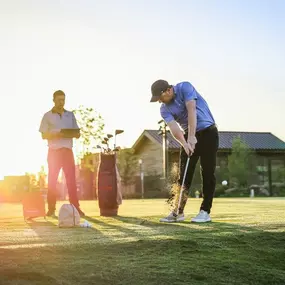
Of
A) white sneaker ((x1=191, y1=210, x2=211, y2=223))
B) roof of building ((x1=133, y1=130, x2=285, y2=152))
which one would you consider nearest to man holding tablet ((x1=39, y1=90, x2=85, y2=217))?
white sneaker ((x1=191, y1=210, x2=211, y2=223))

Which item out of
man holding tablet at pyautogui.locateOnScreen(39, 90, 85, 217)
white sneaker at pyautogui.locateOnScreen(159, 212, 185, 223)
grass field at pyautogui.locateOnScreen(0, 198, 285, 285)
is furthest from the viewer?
man holding tablet at pyautogui.locateOnScreen(39, 90, 85, 217)

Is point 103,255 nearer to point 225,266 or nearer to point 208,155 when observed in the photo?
point 225,266

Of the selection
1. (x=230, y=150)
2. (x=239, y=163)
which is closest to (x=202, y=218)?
(x=239, y=163)

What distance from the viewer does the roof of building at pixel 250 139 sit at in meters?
51.7

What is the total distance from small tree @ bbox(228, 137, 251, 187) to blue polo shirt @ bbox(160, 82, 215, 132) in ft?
132

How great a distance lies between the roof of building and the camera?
170ft

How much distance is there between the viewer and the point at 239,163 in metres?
47.4

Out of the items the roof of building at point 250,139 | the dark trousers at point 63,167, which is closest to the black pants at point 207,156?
the dark trousers at point 63,167

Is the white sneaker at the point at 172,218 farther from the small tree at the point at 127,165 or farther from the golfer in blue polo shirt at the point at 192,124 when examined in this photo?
the small tree at the point at 127,165

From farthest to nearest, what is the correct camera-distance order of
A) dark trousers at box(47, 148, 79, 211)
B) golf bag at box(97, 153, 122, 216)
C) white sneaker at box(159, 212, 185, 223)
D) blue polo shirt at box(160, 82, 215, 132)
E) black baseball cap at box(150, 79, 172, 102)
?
golf bag at box(97, 153, 122, 216) < dark trousers at box(47, 148, 79, 211) < white sneaker at box(159, 212, 185, 223) < blue polo shirt at box(160, 82, 215, 132) < black baseball cap at box(150, 79, 172, 102)

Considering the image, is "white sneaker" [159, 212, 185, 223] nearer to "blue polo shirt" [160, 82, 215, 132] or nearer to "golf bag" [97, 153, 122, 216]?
"blue polo shirt" [160, 82, 215, 132]

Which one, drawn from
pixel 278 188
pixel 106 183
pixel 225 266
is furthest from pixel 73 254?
pixel 278 188

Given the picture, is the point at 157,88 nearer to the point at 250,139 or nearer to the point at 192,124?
the point at 192,124

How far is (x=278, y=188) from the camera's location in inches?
1946
